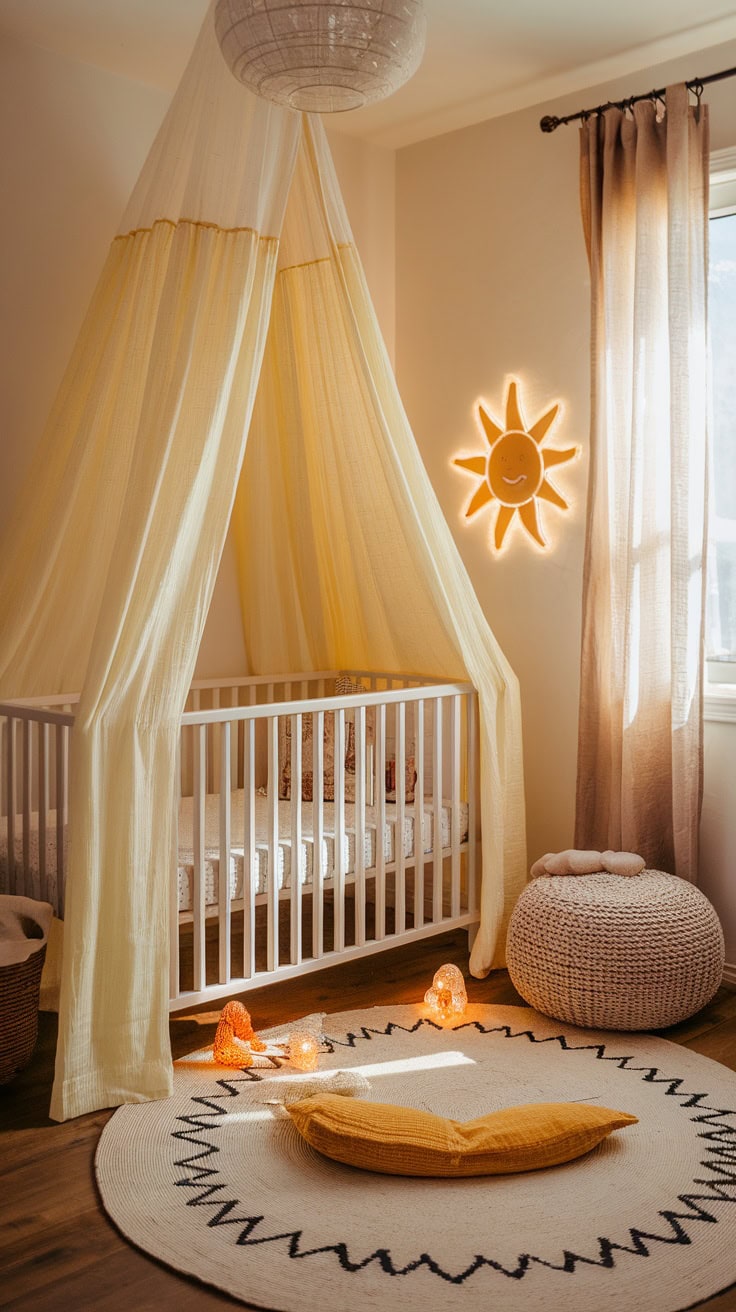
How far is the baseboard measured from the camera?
10.8ft

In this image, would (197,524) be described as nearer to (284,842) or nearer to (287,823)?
(284,842)

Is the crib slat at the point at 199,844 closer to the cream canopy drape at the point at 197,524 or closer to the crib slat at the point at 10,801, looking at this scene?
the cream canopy drape at the point at 197,524

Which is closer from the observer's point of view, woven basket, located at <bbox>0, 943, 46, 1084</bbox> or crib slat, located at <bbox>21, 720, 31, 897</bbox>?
woven basket, located at <bbox>0, 943, 46, 1084</bbox>

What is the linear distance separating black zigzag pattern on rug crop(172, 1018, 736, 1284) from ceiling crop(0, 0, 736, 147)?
2.68m

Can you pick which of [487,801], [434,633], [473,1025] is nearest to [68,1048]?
[473,1025]

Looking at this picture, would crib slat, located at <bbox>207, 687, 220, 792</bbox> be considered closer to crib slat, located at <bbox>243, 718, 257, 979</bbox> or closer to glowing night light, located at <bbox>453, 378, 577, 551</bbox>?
crib slat, located at <bbox>243, 718, 257, 979</bbox>

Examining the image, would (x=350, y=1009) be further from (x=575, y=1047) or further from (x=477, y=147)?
(x=477, y=147)

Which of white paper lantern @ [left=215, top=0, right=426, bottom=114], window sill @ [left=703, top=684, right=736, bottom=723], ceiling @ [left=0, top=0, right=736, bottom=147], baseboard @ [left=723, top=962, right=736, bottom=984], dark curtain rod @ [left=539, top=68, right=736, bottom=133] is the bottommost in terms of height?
baseboard @ [left=723, top=962, right=736, bottom=984]

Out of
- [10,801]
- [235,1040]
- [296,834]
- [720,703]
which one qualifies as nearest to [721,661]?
[720,703]

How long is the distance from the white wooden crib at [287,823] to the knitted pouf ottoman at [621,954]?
1.44ft

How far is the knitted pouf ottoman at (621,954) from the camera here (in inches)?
111

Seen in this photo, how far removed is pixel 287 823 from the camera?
10.8 feet

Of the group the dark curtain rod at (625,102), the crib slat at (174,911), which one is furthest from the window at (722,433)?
the crib slat at (174,911)

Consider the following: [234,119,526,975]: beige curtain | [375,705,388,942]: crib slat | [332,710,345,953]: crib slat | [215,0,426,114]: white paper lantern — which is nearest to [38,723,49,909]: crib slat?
[332,710,345,953]: crib slat
